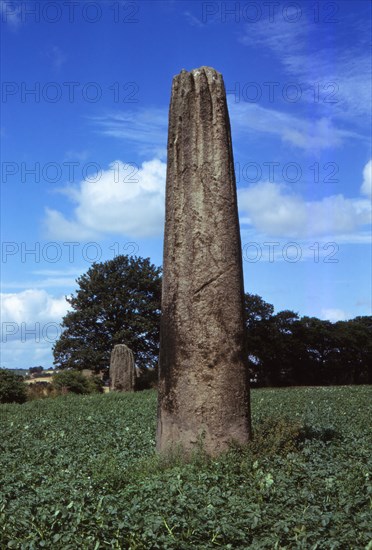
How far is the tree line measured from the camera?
4459 centimetres

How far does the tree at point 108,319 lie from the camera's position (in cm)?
4512

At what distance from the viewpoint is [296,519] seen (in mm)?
6418

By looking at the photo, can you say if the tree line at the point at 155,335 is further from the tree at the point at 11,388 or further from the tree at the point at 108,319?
the tree at the point at 11,388

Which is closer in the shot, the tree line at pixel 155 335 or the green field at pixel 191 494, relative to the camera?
the green field at pixel 191 494

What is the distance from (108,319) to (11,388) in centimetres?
1801

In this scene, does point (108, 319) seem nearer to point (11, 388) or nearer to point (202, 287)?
point (11, 388)

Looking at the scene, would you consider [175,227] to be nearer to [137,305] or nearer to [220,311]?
[220,311]

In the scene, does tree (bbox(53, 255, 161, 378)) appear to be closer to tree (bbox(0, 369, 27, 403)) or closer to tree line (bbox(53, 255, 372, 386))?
tree line (bbox(53, 255, 372, 386))

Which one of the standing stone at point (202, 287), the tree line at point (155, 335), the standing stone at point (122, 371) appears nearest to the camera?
the standing stone at point (202, 287)

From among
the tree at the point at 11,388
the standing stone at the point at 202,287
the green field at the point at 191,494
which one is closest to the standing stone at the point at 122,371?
the tree at the point at 11,388

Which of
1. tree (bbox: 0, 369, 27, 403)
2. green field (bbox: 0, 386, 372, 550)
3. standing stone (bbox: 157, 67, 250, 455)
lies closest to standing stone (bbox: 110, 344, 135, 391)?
tree (bbox: 0, 369, 27, 403)

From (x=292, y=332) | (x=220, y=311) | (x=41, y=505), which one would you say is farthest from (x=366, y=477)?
(x=292, y=332)

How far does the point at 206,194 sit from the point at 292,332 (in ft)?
123

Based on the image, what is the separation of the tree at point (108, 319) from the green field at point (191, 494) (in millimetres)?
33143
